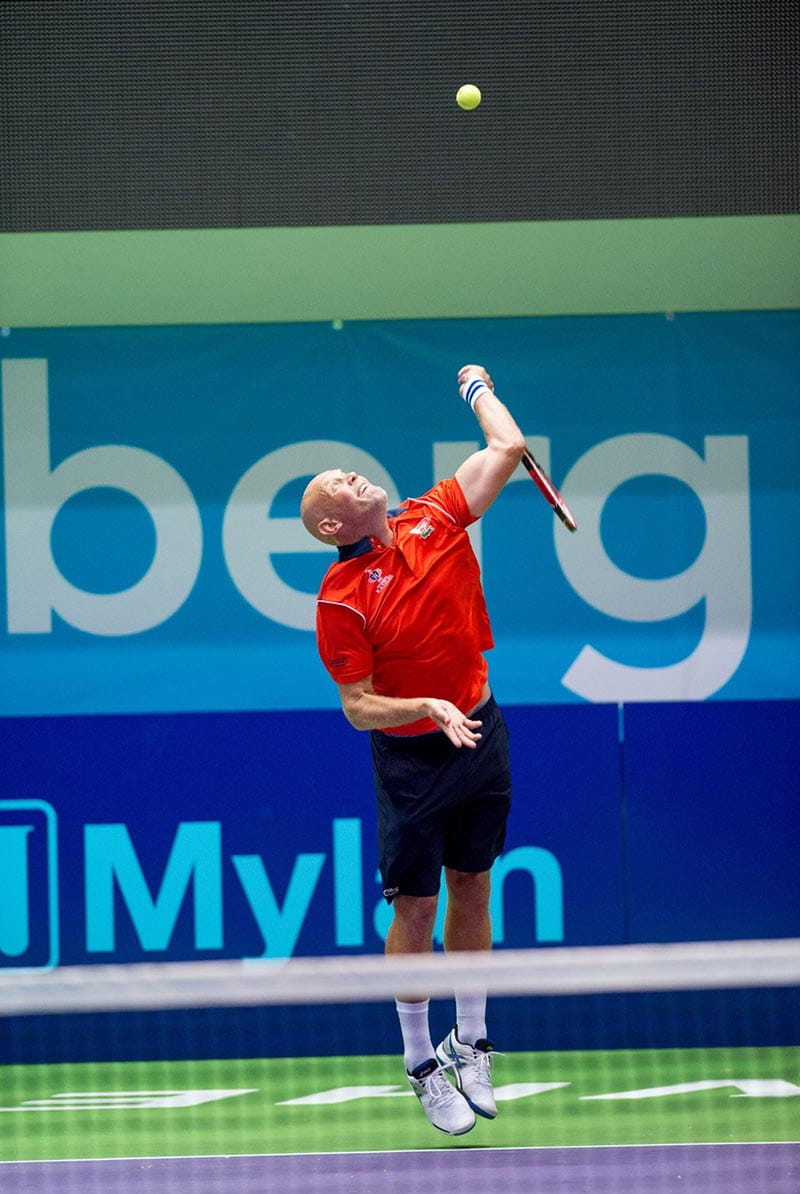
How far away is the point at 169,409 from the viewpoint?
6699 millimetres

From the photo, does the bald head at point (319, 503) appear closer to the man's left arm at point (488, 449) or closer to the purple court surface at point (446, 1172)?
the man's left arm at point (488, 449)

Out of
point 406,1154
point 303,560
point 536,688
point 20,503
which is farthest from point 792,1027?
point 20,503

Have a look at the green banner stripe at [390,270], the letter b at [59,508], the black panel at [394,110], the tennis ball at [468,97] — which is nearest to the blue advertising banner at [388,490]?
the letter b at [59,508]

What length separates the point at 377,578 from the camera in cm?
482

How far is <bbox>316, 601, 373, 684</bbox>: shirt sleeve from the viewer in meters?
4.74

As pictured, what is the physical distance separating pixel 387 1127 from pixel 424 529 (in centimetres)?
205

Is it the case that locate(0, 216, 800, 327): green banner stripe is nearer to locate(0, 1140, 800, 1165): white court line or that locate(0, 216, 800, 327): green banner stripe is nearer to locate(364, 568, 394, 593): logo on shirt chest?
locate(364, 568, 394, 593): logo on shirt chest

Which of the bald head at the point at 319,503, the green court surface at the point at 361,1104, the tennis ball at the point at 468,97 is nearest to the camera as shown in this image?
the bald head at the point at 319,503

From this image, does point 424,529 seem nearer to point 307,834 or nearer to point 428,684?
point 428,684

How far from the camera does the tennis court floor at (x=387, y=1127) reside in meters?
4.62

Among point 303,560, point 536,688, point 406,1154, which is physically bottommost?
point 406,1154

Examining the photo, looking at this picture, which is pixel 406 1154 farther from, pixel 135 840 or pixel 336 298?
pixel 336 298

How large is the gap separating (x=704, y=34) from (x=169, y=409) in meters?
2.75

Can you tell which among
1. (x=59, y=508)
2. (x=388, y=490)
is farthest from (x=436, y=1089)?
(x=59, y=508)
